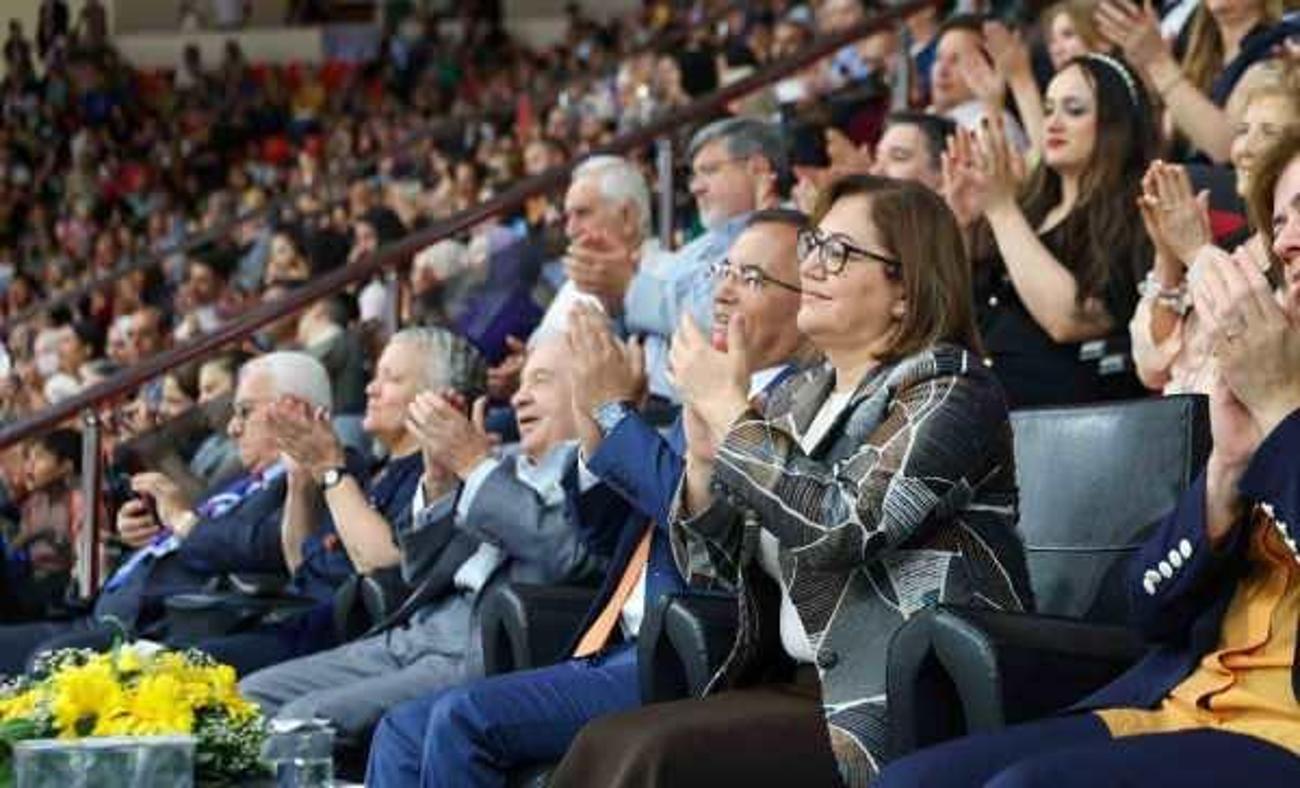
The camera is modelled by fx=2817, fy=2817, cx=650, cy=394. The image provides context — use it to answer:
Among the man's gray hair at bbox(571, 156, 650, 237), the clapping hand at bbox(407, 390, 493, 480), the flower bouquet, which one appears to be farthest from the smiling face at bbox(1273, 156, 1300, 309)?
the man's gray hair at bbox(571, 156, 650, 237)

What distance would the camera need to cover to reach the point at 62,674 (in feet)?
12.0

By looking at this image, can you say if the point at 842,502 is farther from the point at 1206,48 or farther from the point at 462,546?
the point at 1206,48

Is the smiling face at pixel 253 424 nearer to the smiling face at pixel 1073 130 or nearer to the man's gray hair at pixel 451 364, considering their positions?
the man's gray hair at pixel 451 364

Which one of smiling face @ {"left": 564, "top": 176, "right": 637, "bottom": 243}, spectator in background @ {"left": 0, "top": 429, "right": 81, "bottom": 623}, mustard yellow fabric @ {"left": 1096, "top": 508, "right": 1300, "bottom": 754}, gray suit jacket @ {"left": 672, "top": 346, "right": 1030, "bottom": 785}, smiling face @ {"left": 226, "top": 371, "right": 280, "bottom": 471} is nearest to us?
mustard yellow fabric @ {"left": 1096, "top": 508, "right": 1300, "bottom": 754}

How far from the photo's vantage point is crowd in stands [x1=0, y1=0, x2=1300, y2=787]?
315 centimetres

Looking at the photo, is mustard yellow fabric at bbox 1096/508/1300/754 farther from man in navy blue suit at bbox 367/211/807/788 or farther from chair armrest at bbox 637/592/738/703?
man in navy blue suit at bbox 367/211/807/788

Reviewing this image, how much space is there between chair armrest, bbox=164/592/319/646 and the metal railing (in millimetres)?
780

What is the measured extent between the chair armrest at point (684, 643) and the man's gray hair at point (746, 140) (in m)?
2.51

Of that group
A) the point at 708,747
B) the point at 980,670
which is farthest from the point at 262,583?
the point at 980,670

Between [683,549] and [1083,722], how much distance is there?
94cm

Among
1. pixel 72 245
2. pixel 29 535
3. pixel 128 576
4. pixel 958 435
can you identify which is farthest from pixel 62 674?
pixel 72 245

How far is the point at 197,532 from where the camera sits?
19.7ft

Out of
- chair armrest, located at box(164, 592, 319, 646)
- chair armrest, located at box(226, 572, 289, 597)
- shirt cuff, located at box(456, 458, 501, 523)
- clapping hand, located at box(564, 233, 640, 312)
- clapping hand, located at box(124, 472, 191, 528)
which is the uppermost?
clapping hand, located at box(564, 233, 640, 312)

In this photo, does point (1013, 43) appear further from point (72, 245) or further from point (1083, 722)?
point (72, 245)
